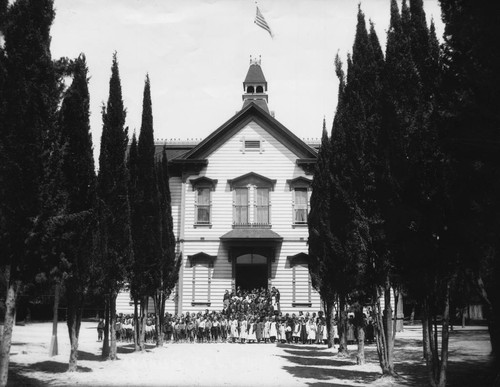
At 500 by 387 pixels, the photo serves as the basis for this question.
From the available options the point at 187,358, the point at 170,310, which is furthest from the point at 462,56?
the point at 170,310

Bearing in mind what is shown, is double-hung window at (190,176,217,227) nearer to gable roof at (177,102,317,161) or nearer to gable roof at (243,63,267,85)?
gable roof at (177,102,317,161)

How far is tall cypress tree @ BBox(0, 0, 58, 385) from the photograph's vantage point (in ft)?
34.0

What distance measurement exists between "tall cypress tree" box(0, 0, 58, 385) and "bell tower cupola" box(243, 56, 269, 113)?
32.9m

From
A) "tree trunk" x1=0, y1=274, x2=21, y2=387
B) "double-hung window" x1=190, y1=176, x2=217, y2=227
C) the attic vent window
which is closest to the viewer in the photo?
"tree trunk" x1=0, y1=274, x2=21, y2=387

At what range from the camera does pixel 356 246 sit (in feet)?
47.0

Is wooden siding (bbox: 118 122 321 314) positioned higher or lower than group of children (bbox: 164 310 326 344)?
higher

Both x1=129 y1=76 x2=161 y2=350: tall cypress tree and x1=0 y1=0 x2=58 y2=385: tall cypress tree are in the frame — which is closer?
x1=0 y1=0 x2=58 y2=385: tall cypress tree

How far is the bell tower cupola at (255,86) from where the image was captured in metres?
43.5

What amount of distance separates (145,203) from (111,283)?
16.1 ft

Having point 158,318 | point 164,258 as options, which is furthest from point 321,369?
point 164,258

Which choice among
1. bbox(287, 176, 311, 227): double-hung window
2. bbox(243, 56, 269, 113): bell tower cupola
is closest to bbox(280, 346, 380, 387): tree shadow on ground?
bbox(287, 176, 311, 227): double-hung window

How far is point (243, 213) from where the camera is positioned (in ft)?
108

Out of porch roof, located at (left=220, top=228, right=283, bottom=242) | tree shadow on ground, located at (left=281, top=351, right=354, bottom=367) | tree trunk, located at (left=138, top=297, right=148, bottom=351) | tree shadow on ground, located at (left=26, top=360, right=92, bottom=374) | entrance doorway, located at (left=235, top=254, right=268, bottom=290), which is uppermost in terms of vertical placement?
porch roof, located at (left=220, top=228, right=283, bottom=242)

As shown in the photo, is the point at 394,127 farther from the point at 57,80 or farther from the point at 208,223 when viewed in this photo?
the point at 208,223
